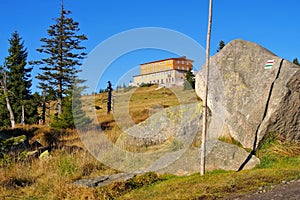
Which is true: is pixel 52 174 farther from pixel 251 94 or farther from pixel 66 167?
pixel 251 94

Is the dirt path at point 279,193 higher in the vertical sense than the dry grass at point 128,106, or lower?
lower

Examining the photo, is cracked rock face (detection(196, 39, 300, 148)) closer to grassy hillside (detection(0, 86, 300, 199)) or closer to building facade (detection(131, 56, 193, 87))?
grassy hillside (detection(0, 86, 300, 199))

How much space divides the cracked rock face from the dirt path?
2.77 metres

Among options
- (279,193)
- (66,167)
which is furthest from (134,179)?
(279,193)

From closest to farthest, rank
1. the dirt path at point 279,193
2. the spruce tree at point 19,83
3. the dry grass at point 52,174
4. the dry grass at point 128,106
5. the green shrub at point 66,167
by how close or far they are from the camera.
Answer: the dirt path at point 279,193
the dry grass at point 52,174
the green shrub at point 66,167
the dry grass at point 128,106
the spruce tree at point 19,83

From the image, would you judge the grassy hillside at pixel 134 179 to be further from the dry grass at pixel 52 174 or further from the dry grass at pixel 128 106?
the dry grass at pixel 128 106

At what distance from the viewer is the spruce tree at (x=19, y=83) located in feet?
94.4

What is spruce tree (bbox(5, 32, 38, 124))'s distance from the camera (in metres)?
28.8

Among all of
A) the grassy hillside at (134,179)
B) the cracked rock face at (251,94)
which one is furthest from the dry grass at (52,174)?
the cracked rock face at (251,94)

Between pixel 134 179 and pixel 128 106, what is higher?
pixel 128 106

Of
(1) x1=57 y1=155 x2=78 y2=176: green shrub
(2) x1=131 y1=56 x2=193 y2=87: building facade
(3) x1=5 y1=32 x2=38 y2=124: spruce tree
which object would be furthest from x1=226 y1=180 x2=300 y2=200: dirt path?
(3) x1=5 y1=32 x2=38 y2=124: spruce tree

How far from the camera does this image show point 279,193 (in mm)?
5512

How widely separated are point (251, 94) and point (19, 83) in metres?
25.2

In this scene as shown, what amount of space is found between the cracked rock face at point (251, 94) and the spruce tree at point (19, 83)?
20840 millimetres
